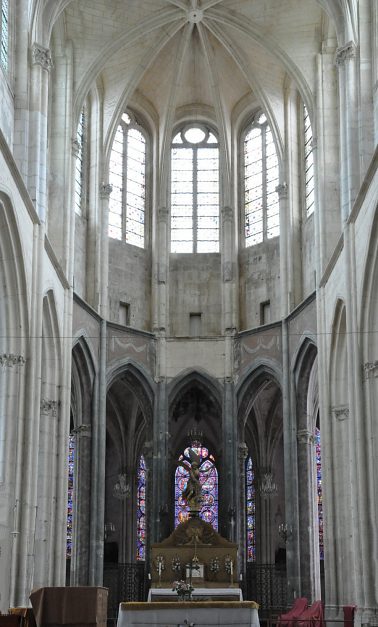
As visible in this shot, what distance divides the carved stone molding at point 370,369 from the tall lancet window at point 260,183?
37.9 ft

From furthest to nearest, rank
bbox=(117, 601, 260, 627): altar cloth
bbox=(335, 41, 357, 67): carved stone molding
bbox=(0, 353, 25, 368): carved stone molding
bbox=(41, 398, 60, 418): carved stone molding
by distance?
bbox=(41, 398, 60, 418): carved stone molding < bbox=(335, 41, 357, 67): carved stone molding < bbox=(0, 353, 25, 368): carved stone molding < bbox=(117, 601, 260, 627): altar cloth

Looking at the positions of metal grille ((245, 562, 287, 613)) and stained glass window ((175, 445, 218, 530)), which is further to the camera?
stained glass window ((175, 445, 218, 530))

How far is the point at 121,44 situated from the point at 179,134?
230 inches

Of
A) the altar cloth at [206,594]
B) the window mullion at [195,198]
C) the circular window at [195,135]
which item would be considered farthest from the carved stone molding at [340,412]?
the circular window at [195,135]

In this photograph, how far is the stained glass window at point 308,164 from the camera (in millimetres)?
32000

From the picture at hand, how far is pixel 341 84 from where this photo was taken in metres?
26.0

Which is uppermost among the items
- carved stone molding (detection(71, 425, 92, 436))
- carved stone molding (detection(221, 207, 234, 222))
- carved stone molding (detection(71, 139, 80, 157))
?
carved stone molding (detection(71, 139, 80, 157))

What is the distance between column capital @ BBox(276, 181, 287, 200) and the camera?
32.9 meters

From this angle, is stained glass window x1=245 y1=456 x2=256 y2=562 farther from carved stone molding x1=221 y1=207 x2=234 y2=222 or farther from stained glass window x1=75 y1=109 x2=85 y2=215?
A: stained glass window x1=75 y1=109 x2=85 y2=215

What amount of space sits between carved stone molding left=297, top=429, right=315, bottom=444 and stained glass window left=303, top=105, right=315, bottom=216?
6501 millimetres

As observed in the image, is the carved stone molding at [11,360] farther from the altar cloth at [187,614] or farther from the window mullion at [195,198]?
the window mullion at [195,198]

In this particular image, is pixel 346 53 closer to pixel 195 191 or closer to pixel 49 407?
pixel 195 191

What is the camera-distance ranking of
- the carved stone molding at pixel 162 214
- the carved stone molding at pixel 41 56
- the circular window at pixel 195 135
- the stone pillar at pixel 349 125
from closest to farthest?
the stone pillar at pixel 349 125
the carved stone molding at pixel 41 56
the carved stone molding at pixel 162 214
the circular window at pixel 195 135

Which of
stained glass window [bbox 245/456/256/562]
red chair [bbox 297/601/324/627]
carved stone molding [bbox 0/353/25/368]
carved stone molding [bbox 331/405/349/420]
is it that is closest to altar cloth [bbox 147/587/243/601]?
red chair [bbox 297/601/324/627]
